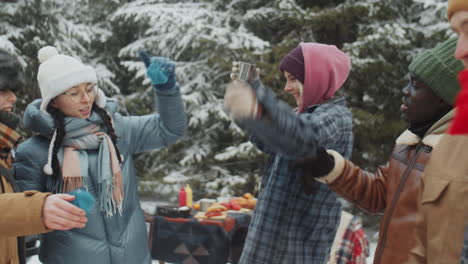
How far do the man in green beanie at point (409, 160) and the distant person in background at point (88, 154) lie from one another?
103 centimetres

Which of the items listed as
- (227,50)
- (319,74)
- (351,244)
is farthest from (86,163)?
(227,50)

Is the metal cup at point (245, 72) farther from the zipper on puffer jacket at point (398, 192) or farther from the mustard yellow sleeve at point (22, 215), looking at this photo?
the mustard yellow sleeve at point (22, 215)

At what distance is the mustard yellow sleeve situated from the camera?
1.53 metres

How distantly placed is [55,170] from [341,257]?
1.67 m

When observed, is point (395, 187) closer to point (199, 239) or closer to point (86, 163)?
point (86, 163)

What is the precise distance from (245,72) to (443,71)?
0.65 metres

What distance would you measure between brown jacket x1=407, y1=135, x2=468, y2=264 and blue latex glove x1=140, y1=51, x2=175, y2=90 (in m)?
1.36

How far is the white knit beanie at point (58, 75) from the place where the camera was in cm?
232

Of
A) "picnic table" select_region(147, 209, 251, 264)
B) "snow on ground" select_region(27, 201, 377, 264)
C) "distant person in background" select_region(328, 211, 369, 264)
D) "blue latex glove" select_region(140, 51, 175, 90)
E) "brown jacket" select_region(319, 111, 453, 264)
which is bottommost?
"snow on ground" select_region(27, 201, 377, 264)

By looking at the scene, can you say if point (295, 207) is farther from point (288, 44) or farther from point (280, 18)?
point (280, 18)

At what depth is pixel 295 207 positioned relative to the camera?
2064 mm

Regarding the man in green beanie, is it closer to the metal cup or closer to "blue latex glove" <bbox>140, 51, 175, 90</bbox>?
the metal cup

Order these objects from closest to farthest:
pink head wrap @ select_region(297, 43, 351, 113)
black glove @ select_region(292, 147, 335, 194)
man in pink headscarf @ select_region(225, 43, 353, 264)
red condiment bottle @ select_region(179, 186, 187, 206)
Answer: black glove @ select_region(292, 147, 335, 194) < man in pink headscarf @ select_region(225, 43, 353, 264) < pink head wrap @ select_region(297, 43, 351, 113) < red condiment bottle @ select_region(179, 186, 187, 206)

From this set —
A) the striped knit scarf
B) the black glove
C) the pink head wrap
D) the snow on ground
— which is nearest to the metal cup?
the black glove
